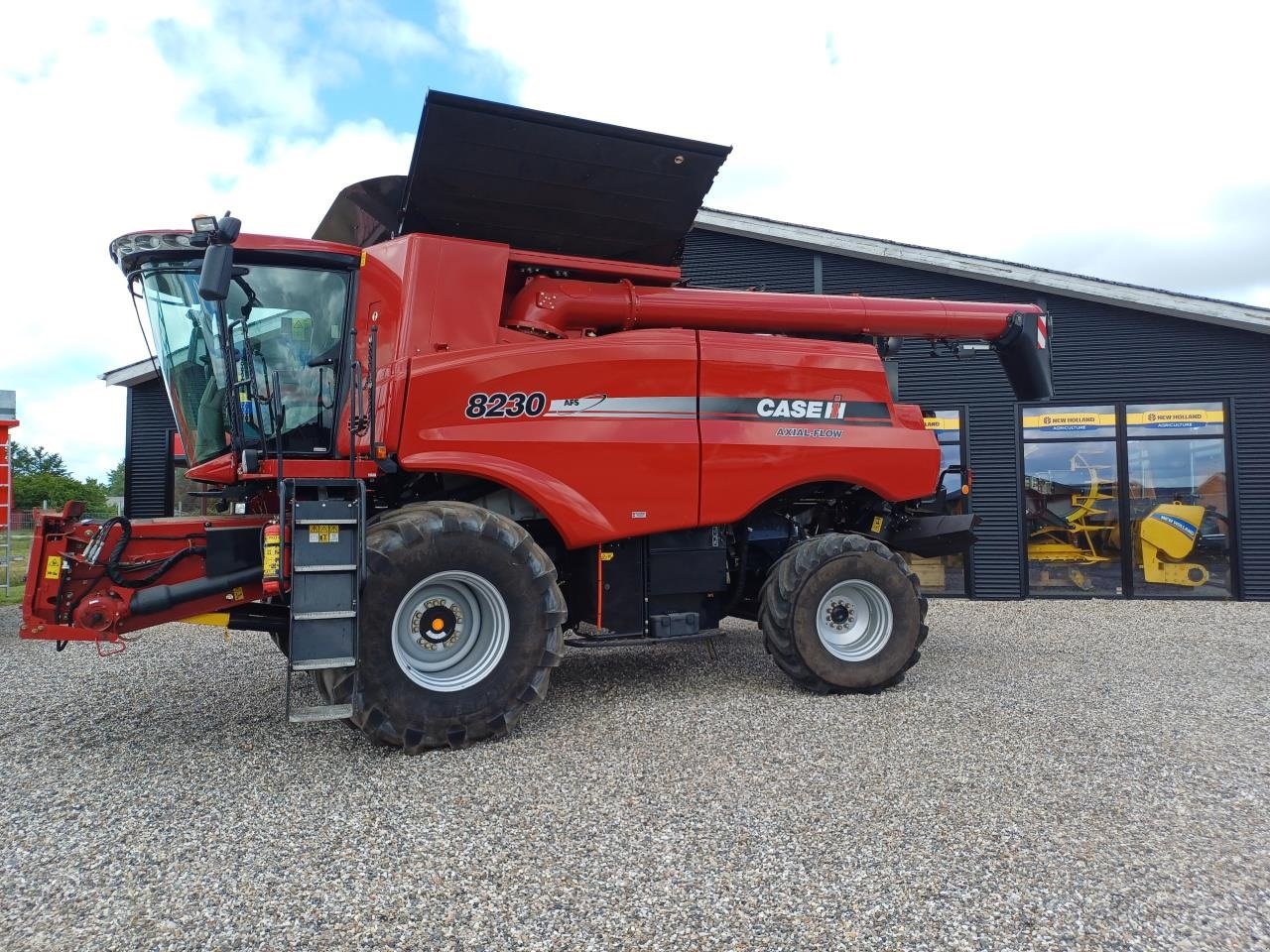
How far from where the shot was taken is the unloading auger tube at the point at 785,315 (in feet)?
18.9

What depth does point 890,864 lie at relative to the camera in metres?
3.19

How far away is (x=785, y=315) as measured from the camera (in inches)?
254

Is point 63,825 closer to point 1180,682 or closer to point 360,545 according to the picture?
point 360,545

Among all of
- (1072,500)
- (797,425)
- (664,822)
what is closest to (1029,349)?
(797,425)

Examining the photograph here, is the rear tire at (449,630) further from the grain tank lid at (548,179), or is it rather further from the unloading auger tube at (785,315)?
the grain tank lid at (548,179)

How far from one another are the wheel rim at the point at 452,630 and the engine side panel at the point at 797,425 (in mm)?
1707

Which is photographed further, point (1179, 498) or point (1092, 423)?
point (1092, 423)

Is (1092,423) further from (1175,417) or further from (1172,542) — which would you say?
A: (1172,542)

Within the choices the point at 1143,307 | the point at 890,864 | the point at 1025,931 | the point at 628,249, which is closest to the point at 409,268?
the point at 628,249

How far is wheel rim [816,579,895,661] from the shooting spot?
605cm

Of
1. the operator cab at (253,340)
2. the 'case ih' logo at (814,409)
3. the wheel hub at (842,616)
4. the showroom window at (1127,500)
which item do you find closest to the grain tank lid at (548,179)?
the operator cab at (253,340)

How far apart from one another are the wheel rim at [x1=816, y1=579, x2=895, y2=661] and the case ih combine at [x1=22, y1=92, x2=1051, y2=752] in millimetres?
16

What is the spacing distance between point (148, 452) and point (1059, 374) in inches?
496

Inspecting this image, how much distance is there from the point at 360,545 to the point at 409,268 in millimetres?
1854
